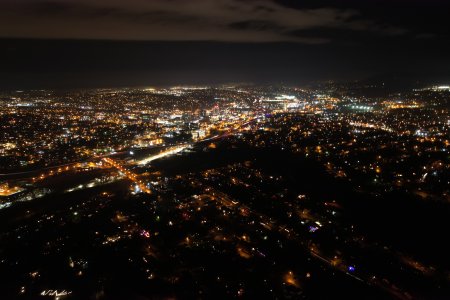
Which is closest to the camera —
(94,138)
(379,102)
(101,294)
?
(101,294)

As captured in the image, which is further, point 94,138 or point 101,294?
point 94,138

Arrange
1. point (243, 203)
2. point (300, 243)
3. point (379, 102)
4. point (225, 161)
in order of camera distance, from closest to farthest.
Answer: point (300, 243) → point (243, 203) → point (225, 161) → point (379, 102)

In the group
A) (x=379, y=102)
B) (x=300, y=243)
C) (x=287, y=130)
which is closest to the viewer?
(x=300, y=243)

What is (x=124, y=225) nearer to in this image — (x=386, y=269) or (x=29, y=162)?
(x=386, y=269)

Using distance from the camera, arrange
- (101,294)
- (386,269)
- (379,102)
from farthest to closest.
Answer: (379,102), (386,269), (101,294)

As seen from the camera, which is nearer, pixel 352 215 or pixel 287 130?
pixel 352 215

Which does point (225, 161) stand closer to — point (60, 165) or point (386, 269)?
point (60, 165)

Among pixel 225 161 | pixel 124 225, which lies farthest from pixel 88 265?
pixel 225 161

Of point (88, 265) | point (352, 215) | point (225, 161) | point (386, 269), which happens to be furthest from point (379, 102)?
point (88, 265)
